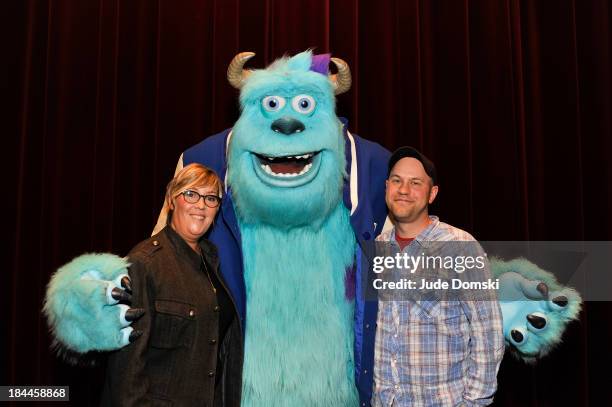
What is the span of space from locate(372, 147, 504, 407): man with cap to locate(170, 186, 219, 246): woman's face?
598 millimetres

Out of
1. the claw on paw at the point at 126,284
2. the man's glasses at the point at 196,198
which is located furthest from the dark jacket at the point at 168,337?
the man's glasses at the point at 196,198

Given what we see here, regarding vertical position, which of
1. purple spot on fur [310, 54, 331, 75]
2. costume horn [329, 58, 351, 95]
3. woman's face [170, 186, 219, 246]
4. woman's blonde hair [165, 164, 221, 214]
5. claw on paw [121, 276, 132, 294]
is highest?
purple spot on fur [310, 54, 331, 75]

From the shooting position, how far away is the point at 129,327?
1551 mm

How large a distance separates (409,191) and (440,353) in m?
0.51

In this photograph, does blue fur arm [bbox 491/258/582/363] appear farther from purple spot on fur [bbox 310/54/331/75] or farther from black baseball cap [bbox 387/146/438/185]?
purple spot on fur [bbox 310/54/331/75]

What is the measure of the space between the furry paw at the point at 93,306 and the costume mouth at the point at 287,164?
550mm

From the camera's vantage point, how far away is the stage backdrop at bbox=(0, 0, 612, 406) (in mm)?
2662

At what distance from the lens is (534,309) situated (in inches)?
69.8

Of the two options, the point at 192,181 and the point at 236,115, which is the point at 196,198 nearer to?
the point at 192,181

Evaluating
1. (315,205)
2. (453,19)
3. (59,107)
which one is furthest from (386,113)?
(59,107)

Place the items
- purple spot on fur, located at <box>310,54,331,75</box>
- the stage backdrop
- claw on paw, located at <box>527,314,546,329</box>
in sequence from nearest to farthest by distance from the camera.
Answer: claw on paw, located at <box>527,314,546,329</box>
purple spot on fur, located at <box>310,54,331,75</box>
the stage backdrop

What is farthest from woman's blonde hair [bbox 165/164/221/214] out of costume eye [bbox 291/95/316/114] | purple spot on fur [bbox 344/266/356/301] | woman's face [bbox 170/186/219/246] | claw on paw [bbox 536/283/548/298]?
claw on paw [bbox 536/283/548/298]

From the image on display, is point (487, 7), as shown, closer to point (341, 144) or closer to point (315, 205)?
point (341, 144)

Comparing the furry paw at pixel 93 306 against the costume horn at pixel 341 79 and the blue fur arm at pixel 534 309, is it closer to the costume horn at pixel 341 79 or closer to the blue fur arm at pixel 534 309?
the costume horn at pixel 341 79
